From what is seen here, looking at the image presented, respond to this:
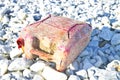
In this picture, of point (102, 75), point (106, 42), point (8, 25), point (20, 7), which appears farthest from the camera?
point (20, 7)

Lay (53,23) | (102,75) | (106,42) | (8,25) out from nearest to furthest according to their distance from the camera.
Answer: (102,75), (53,23), (106,42), (8,25)

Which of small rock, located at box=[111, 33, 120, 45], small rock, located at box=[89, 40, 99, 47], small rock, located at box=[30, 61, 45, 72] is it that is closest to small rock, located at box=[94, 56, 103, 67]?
small rock, located at box=[89, 40, 99, 47]

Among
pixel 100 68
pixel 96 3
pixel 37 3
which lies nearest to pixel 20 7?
pixel 37 3

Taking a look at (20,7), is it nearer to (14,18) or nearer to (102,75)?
(14,18)

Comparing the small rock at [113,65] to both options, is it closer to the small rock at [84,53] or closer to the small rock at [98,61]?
the small rock at [98,61]

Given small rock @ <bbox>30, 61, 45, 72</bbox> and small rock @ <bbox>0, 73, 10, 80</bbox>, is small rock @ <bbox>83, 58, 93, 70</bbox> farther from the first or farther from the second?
small rock @ <bbox>0, 73, 10, 80</bbox>

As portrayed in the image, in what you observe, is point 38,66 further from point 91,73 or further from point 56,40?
point 91,73

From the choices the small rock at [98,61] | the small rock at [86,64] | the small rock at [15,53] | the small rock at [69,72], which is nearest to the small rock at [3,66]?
the small rock at [15,53]

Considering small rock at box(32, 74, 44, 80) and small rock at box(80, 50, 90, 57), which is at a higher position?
small rock at box(80, 50, 90, 57)

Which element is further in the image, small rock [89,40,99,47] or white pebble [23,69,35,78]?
small rock [89,40,99,47]
